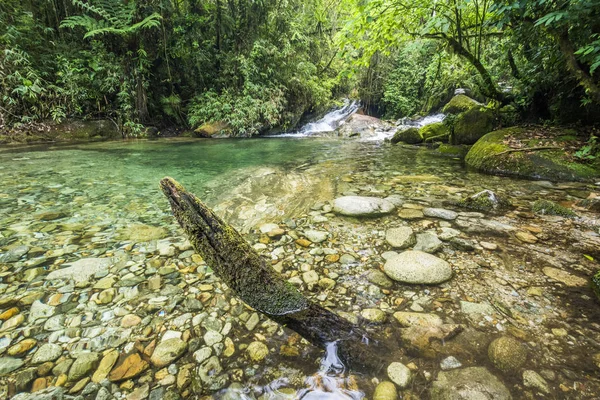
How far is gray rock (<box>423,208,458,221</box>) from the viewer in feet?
8.61

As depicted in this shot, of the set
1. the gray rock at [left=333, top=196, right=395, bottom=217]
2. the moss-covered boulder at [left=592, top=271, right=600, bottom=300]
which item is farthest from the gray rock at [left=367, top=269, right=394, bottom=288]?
the moss-covered boulder at [left=592, top=271, right=600, bottom=300]

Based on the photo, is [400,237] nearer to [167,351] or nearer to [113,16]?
[167,351]

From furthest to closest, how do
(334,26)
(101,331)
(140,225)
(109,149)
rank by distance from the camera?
1. (334,26)
2. (109,149)
3. (140,225)
4. (101,331)

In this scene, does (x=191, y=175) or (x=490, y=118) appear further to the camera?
(x=490, y=118)

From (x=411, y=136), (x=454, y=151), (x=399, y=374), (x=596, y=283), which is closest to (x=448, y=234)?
(x=596, y=283)

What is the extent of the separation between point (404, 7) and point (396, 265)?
510cm

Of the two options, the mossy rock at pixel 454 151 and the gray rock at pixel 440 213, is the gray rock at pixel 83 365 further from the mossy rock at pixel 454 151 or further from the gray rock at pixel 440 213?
the mossy rock at pixel 454 151

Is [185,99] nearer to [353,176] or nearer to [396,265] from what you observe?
[353,176]

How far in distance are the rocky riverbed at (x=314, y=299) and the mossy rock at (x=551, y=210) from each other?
85mm

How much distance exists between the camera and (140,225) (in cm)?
256

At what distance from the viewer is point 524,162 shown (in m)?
4.28

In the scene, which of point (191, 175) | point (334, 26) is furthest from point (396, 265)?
point (334, 26)

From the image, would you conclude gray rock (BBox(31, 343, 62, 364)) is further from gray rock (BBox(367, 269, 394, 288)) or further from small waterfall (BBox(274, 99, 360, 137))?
small waterfall (BBox(274, 99, 360, 137))

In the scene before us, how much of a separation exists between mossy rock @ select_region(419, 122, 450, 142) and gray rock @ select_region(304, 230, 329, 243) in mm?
7276
